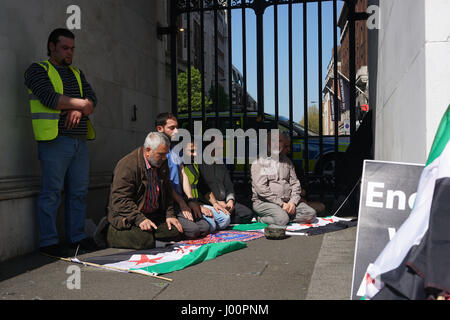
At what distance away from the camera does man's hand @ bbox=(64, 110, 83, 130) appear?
459cm

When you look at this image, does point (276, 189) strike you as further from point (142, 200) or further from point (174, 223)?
point (142, 200)

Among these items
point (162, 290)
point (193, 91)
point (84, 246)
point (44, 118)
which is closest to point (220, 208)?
point (84, 246)

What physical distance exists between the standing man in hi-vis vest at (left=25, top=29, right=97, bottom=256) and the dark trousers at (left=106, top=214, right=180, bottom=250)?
25 cm

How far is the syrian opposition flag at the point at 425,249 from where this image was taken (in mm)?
1862

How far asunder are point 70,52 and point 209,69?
36330mm

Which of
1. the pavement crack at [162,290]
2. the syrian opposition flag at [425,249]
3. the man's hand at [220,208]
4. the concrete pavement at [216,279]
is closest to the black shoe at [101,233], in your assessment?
the concrete pavement at [216,279]

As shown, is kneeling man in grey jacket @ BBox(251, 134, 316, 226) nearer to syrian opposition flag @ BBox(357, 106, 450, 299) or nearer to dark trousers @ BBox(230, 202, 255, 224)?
dark trousers @ BBox(230, 202, 255, 224)

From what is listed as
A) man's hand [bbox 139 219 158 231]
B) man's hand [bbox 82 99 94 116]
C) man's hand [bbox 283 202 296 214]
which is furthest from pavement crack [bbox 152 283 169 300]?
man's hand [bbox 283 202 296 214]

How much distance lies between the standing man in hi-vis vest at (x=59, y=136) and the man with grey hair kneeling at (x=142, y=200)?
14.7 inches

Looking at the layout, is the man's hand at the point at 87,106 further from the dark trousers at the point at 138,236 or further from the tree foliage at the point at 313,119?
the tree foliage at the point at 313,119

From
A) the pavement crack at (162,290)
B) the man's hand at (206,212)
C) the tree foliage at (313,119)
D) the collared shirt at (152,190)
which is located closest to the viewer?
the pavement crack at (162,290)

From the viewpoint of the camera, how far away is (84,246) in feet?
15.8
